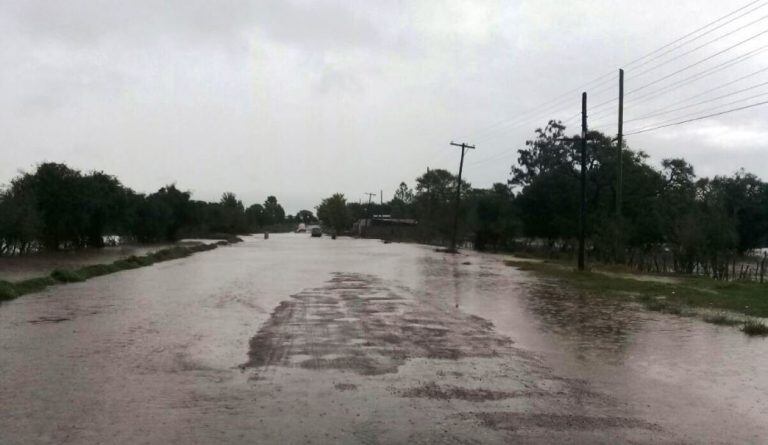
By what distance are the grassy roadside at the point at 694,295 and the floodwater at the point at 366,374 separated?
97cm

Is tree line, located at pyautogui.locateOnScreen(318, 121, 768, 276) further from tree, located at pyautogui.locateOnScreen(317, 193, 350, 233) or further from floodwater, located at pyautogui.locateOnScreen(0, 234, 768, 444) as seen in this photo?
tree, located at pyautogui.locateOnScreen(317, 193, 350, 233)

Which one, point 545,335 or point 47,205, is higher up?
point 47,205

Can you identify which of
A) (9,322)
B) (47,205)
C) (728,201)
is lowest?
(9,322)

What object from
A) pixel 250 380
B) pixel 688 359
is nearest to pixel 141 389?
pixel 250 380

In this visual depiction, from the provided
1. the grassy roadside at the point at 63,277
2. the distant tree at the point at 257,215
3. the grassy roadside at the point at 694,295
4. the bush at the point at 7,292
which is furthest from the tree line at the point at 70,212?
the distant tree at the point at 257,215

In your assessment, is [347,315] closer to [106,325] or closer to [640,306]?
[106,325]

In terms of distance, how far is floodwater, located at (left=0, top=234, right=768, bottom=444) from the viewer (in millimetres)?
6203

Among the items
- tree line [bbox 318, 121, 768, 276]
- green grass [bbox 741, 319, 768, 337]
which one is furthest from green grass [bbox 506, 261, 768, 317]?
tree line [bbox 318, 121, 768, 276]

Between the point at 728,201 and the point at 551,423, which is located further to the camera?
the point at 728,201

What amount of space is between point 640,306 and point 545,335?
676 centimetres

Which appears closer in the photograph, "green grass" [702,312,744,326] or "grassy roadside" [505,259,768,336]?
"green grass" [702,312,744,326]

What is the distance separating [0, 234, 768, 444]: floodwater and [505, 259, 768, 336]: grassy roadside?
971mm

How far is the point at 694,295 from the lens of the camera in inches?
806

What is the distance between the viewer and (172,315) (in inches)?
559
